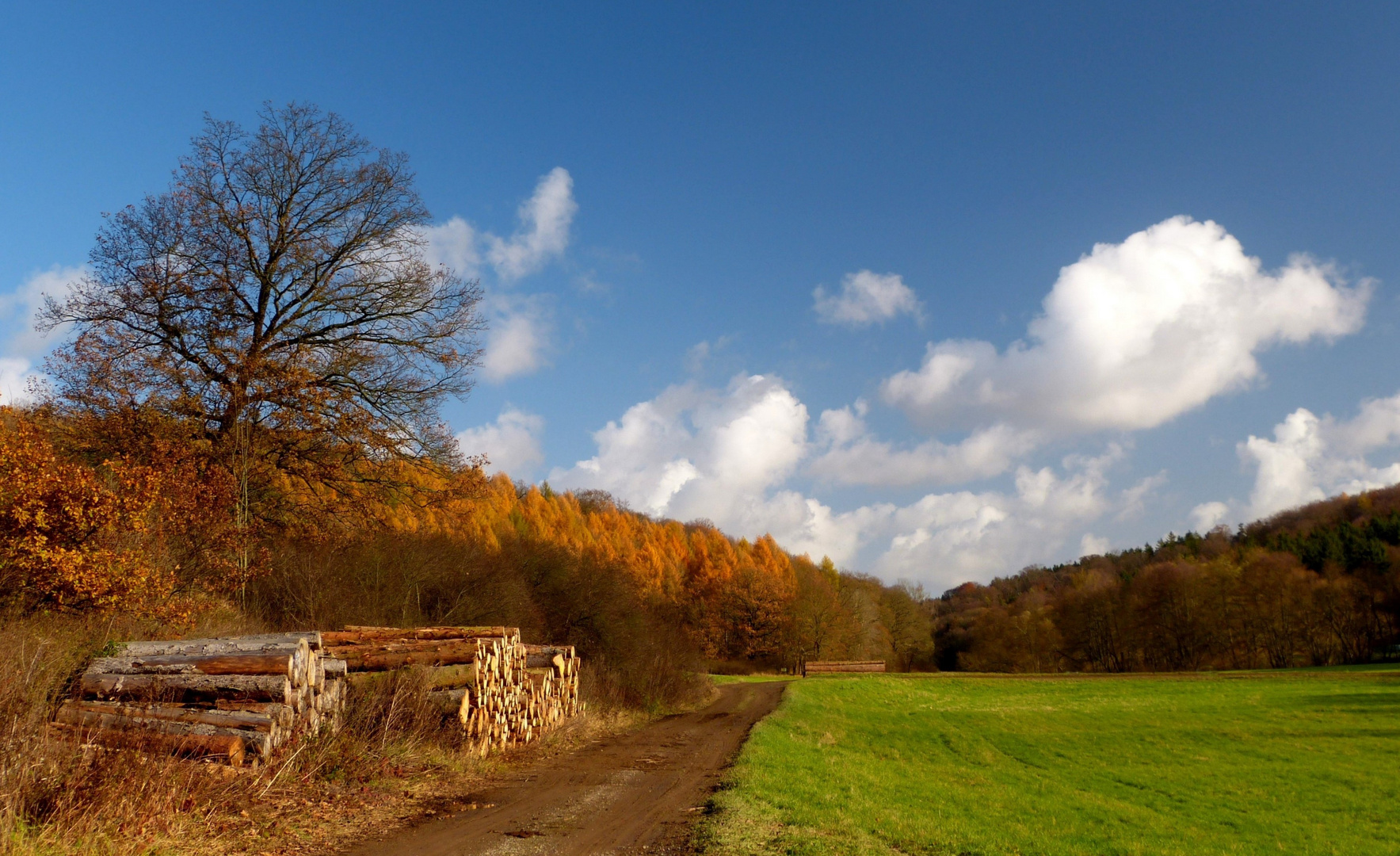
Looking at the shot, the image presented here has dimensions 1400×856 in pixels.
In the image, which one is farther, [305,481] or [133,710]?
[305,481]

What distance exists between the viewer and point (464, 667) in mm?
13883

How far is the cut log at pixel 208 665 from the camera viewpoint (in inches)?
377

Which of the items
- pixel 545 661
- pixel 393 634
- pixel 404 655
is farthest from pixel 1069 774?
pixel 393 634

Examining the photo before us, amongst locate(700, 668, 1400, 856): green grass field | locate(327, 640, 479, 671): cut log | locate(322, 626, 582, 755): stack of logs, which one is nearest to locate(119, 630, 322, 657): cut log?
locate(322, 626, 582, 755): stack of logs

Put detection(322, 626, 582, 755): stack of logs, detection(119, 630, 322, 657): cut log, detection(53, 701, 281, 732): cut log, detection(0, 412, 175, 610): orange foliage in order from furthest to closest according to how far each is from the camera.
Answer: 1. detection(322, 626, 582, 755): stack of logs
2. detection(0, 412, 175, 610): orange foliage
3. detection(119, 630, 322, 657): cut log
4. detection(53, 701, 281, 732): cut log

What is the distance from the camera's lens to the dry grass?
632cm

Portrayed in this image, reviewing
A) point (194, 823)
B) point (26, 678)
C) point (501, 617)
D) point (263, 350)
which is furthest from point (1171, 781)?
point (263, 350)

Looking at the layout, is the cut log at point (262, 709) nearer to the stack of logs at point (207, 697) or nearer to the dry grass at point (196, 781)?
the stack of logs at point (207, 697)

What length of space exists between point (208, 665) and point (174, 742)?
4.95ft

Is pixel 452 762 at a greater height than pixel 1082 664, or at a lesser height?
greater

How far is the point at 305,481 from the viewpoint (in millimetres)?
21641

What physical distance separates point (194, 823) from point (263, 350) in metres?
16.0

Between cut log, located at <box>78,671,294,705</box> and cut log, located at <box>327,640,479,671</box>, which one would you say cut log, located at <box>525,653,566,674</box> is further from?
cut log, located at <box>78,671,294,705</box>

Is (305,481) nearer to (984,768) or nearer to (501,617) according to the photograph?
(501,617)
